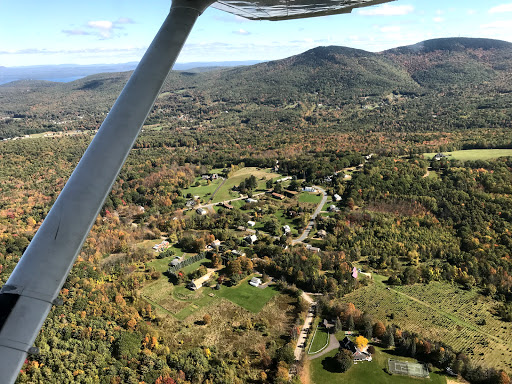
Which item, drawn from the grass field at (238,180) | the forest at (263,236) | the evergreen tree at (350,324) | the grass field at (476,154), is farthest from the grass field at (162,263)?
the grass field at (476,154)

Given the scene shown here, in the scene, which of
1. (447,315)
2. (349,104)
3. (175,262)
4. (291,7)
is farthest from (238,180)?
(349,104)

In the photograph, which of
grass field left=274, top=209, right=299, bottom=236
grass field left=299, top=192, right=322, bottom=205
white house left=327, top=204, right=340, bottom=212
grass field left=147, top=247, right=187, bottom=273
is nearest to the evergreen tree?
grass field left=274, top=209, right=299, bottom=236

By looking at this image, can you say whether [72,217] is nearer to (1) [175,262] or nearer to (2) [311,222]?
(1) [175,262]

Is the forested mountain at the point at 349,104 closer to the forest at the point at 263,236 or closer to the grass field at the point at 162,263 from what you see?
the forest at the point at 263,236

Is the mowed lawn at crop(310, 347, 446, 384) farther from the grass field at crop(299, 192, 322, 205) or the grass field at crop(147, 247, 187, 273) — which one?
the grass field at crop(299, 192, 322, 205)

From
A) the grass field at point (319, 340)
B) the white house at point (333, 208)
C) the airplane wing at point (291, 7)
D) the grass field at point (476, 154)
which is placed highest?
the airplane wing at point (291, 7)

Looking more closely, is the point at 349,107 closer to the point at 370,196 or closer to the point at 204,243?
the point at 370,196

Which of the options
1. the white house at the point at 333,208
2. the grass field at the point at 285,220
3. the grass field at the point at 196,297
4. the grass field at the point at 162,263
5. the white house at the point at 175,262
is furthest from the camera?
the white house at the point at 333,208
